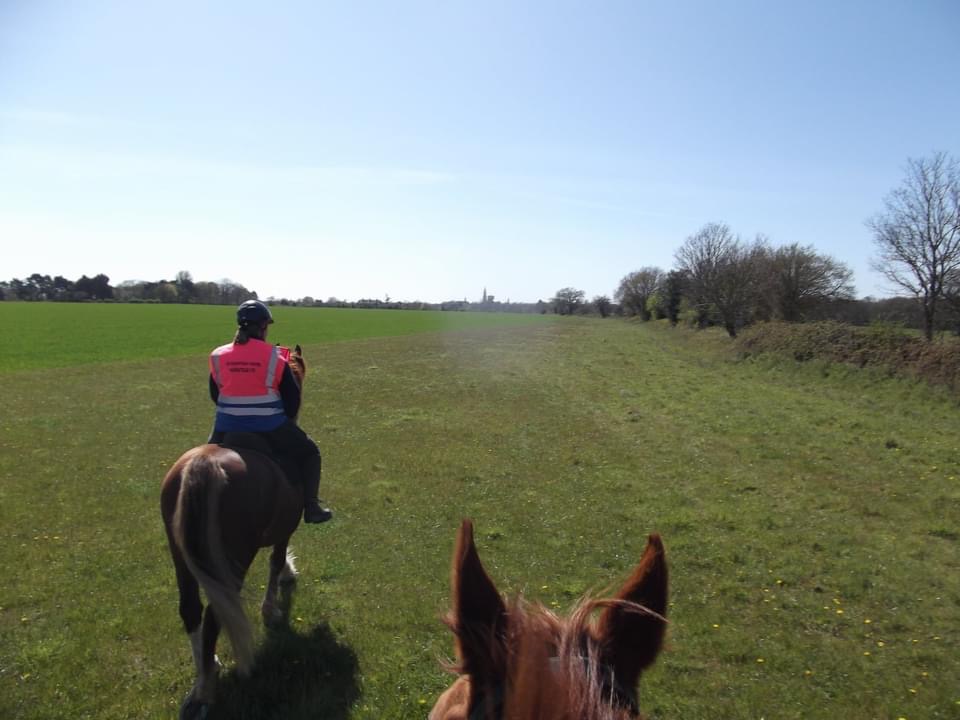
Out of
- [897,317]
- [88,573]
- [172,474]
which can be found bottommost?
[88,573]

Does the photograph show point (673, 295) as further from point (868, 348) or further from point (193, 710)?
point (193, 710)

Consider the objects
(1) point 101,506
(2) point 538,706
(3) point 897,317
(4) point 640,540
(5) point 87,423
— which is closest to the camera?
(2) point 538,706

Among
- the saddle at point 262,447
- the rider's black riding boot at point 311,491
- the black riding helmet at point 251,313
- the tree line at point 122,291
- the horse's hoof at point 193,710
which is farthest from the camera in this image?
the tree line at point 122,291

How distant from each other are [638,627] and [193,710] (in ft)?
11.7

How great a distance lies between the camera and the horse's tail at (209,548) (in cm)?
337

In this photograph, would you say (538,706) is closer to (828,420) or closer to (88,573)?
(88,573)

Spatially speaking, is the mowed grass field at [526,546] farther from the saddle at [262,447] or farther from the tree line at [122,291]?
the tree line at [122,291]

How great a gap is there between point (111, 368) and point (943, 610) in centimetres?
2507

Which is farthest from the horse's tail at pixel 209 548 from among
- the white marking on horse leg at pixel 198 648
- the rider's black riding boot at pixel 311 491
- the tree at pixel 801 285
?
the tree at pixel 801 285

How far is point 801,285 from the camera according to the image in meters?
35.1

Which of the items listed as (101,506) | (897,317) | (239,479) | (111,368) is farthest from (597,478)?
(897,317)

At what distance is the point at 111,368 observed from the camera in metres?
21.5

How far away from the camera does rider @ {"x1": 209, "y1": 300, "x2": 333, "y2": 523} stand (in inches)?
173

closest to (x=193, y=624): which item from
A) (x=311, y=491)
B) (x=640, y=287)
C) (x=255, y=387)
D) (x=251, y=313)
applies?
(x=311, y=491)
